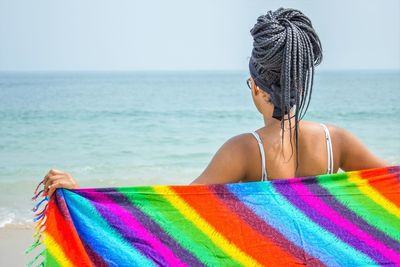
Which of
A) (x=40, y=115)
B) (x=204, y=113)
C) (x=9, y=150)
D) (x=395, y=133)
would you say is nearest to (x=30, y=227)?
(x=9, y=150)

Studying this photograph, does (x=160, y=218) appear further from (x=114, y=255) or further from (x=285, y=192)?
(x=285, y=192)

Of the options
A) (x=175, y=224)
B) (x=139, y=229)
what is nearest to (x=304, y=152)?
(x=175, y=224)

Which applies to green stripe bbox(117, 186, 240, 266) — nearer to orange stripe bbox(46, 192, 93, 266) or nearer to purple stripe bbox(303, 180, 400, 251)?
orange stripe bbox(46, 192, 93, 266)

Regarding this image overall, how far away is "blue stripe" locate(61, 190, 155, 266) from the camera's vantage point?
2.53 metres

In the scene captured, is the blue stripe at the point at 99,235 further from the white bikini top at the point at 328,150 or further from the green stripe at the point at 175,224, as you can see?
the white bikini top at the point at 328,150

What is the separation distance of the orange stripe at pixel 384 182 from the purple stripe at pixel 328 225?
0.24m

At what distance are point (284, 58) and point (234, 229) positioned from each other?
→ 731 millimetres

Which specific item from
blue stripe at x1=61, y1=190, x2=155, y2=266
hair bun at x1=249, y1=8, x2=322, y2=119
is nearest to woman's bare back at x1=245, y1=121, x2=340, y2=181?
hair bun at x1=249, y1=8, x2=322, y2=119

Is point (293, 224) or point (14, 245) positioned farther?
point (14, 245)

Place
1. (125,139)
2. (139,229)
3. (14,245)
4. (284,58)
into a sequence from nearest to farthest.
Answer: (284,58) < (139,229) < (14,245) < (125,139)

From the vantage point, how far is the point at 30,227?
664cm

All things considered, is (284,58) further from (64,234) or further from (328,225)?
(64,234)

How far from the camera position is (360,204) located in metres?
2.62

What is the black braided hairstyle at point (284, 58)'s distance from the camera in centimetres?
246
